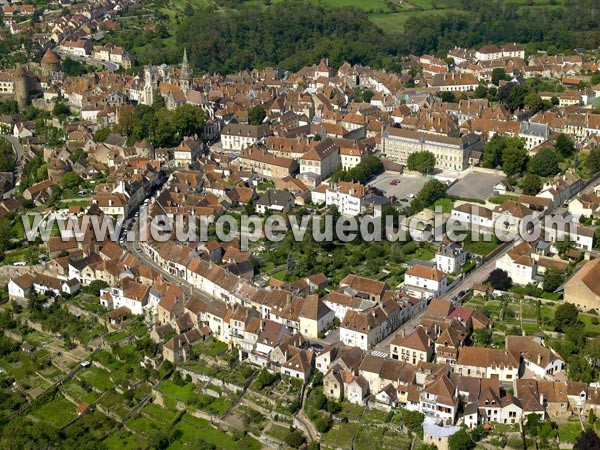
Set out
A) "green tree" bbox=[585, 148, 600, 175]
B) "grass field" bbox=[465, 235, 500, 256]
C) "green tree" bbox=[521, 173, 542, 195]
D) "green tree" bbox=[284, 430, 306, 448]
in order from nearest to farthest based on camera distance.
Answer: "green tree" bbox=[284, 430, 306, 448], "grass field" bbox=[465, 235, 500, 256], "green tree" bbox=[521, 173, 542, 195], "green tree" bbox=[585, 148, 600, 175]

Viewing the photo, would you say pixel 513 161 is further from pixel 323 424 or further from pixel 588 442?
pixel 588 442

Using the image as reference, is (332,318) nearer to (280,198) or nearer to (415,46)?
(280,198)

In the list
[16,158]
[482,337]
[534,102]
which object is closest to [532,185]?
[534,102]

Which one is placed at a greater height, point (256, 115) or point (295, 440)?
point (256, 115)

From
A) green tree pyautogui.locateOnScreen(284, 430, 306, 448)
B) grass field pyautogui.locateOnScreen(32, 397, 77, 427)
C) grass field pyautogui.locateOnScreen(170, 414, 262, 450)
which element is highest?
green tree pyautogui.locateOnScreen(284, 430, 306, 448)

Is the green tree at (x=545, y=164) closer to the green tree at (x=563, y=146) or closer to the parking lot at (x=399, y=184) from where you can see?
the green tree at (x=563, y=146)

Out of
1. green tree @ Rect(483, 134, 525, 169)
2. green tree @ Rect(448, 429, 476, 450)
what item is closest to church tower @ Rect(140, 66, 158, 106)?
green tree @ Rect(483, 134, 525, 169)

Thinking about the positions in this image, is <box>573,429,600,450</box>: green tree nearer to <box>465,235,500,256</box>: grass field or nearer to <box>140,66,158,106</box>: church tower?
<box>465,235,500,256</box>: grass field
